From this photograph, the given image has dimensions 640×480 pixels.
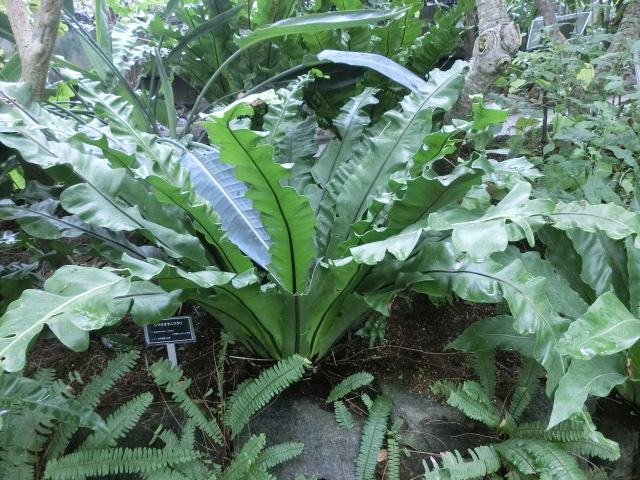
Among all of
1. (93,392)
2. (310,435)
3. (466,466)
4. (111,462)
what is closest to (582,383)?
(466,466)

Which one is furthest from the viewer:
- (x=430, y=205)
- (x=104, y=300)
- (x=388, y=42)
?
(x=388, y=42)

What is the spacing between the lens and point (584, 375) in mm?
1021

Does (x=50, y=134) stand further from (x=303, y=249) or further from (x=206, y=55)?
(x=206, y=55)

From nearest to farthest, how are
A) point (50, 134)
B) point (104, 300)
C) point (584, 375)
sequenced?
point (104, 300) < point (584, 375) < point (50, 134)

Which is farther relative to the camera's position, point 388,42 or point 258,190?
point 388,42

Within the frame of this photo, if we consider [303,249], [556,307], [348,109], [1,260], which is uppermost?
[348,109]

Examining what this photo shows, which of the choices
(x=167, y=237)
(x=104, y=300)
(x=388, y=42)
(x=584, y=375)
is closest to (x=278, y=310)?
(x=167, y=237)

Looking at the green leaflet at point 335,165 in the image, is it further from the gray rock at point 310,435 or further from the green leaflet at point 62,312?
the green leaflet at point 62,312

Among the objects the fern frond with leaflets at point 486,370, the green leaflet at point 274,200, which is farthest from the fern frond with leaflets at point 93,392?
the fern frond with leaflets at point 486,370

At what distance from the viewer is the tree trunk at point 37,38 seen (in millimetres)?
1313

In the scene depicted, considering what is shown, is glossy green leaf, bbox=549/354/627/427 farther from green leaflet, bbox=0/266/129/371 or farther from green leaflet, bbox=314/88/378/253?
green leaflet, bbox=0/266/129/371

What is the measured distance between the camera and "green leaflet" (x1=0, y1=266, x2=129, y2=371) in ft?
2.52

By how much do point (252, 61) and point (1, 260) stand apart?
61.2 inches

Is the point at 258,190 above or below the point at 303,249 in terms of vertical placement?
Result: above
